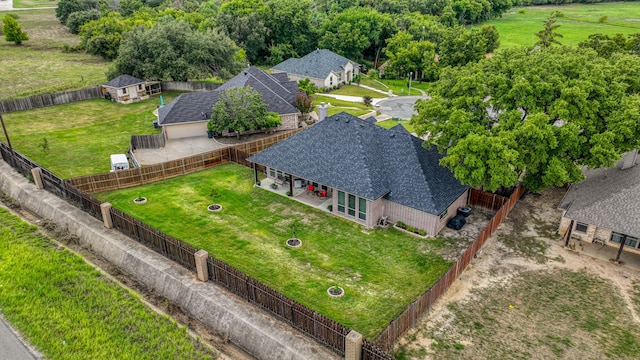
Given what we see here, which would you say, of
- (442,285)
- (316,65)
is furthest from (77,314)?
(316,65)

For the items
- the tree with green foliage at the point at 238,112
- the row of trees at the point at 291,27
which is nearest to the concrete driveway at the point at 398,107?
the row of trees at the point at 291,27

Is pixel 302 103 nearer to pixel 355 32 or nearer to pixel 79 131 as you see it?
pixel 79 131

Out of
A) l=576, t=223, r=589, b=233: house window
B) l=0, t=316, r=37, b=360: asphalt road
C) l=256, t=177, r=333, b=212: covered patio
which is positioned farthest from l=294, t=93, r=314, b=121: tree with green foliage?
l=0, t=316, r=37, b=360: asphalt road

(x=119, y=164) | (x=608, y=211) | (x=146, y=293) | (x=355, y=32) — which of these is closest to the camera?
(x=146, y=293)

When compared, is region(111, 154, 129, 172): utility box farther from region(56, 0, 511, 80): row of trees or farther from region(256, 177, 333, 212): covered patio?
region(56, 0, 511, 80): row of trees

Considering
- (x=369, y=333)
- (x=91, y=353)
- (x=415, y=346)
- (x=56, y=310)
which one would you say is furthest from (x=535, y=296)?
(x=56, y=310)

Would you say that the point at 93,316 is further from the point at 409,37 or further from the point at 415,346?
the point at 409,37

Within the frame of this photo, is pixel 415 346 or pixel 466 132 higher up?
pixel 466 132
